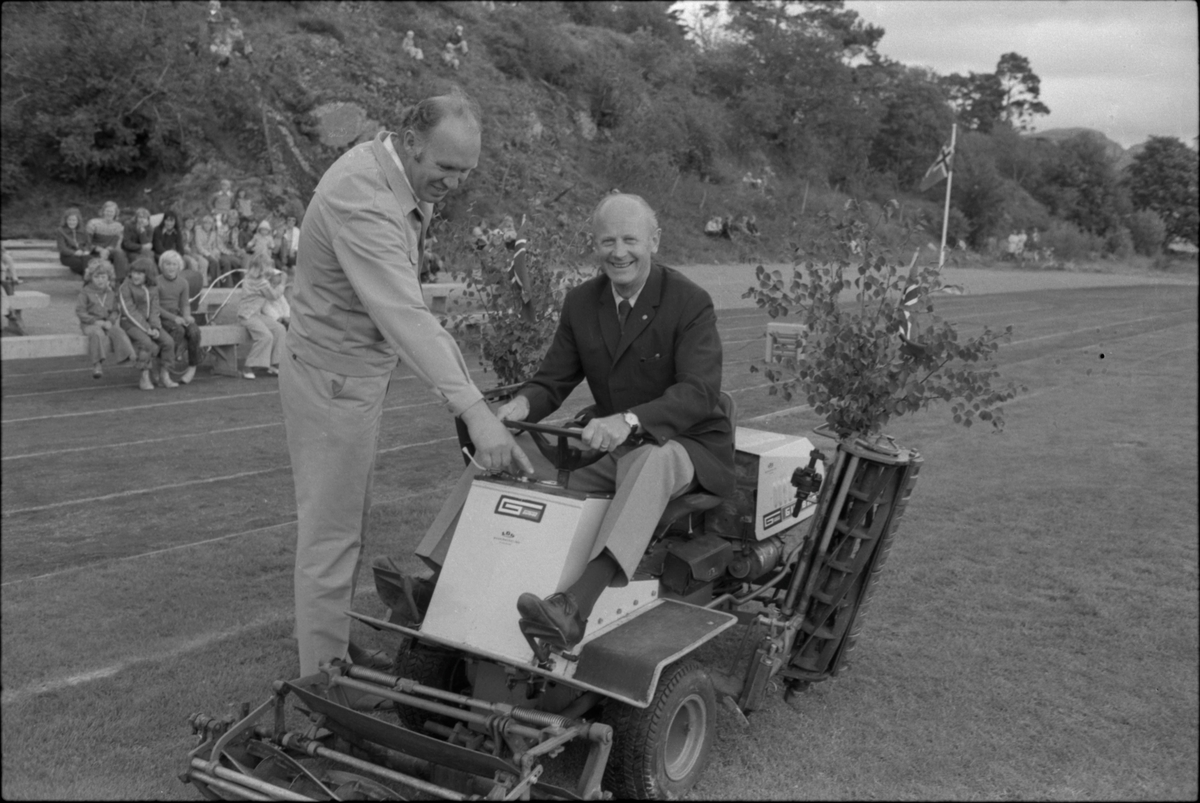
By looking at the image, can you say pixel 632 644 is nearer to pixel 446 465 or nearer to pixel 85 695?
pixel 85 695

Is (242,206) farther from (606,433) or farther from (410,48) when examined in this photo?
(606,433)

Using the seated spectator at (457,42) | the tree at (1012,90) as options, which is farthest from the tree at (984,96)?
the seated spectator at (457,42)

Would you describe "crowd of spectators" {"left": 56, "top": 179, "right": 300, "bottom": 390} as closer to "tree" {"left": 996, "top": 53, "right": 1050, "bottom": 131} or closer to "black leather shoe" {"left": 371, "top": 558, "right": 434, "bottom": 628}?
"black leather shoe" {"left": 371, "top": 558, "right": 434, "bottom": 628}

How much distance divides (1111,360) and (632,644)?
1662 cm

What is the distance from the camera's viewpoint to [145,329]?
12242 mm

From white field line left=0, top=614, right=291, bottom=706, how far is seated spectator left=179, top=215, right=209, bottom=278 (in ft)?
39.0

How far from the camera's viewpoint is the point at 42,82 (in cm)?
2364

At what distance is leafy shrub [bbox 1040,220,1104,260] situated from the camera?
178 ft

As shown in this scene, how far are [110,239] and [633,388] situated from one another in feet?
46.5

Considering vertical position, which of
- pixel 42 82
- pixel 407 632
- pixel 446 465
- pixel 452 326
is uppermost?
Answer: pixel 42 82

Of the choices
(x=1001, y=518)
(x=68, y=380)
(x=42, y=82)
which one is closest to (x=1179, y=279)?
(x=1001, y=518)

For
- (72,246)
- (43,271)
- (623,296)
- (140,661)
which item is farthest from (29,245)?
(623,296)

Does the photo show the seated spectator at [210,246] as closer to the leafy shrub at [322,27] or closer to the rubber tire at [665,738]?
the rubber tire at [665,738]

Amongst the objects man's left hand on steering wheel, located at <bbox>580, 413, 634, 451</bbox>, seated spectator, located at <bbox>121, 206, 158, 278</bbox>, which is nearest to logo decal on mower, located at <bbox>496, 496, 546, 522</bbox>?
man's left hand on steering wheel, located at <bbox>580, 413, 634, 451</bbox>
